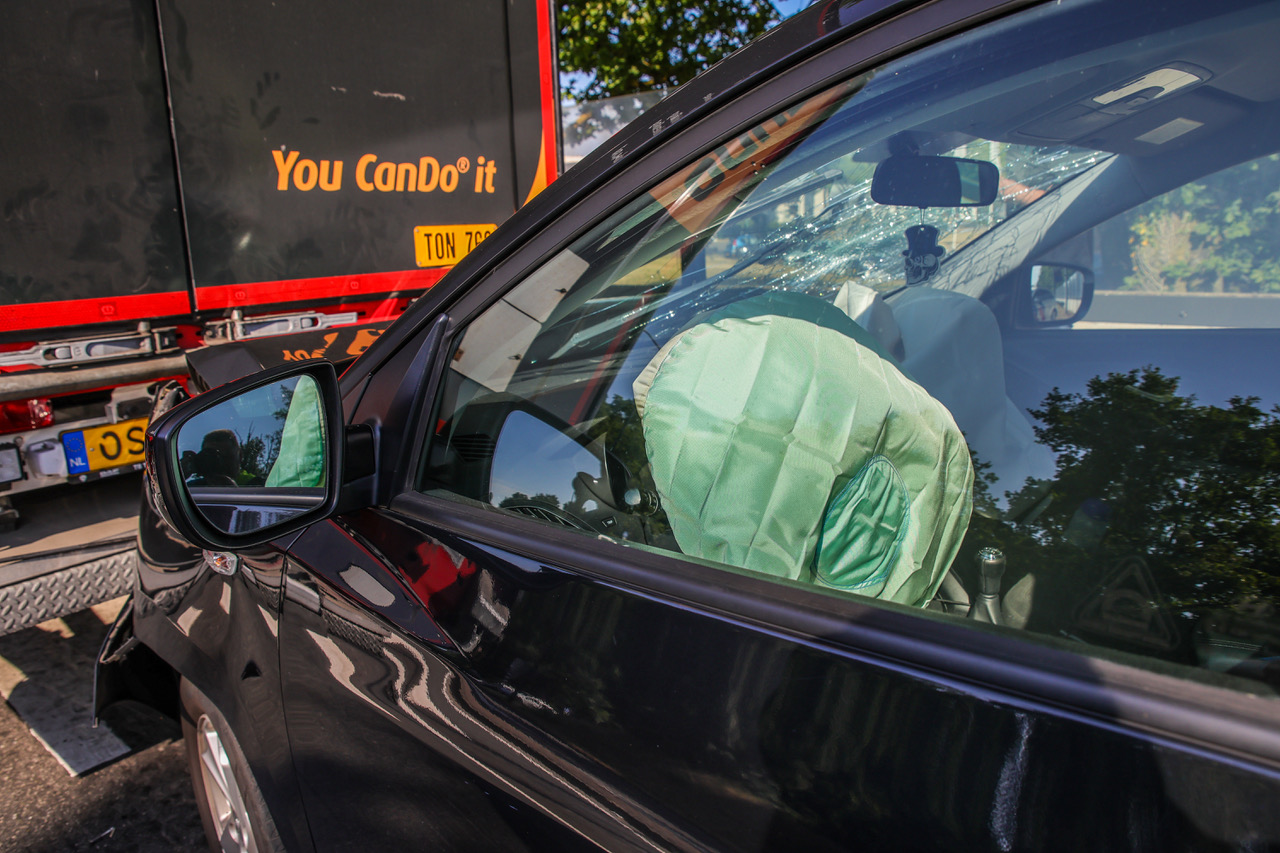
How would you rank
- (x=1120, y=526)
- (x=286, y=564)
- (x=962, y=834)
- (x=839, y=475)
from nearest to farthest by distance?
(x=962, y=834) < (x=1120, y=526) < (x=839, y=475) < (x=286, y=564)

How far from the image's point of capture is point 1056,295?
1147 mm

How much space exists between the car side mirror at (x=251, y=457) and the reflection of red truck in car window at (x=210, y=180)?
664 millimetres

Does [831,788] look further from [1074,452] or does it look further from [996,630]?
[1074,452]

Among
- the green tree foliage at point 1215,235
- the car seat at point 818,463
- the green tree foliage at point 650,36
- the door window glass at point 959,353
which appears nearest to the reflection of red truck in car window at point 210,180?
the door window glass at point 959,353

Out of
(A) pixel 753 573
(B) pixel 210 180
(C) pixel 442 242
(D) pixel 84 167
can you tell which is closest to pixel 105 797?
(D) pixel 84 167

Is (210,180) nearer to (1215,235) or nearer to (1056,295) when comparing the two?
(1056,295)

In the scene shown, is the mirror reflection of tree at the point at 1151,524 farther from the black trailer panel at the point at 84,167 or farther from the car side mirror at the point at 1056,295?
the black trailer panel at the point at 84,167

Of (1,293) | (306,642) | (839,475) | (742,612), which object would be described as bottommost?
(306,642)

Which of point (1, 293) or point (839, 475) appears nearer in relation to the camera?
point (839, 475)

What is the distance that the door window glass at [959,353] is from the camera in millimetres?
830

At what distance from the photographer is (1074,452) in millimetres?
907

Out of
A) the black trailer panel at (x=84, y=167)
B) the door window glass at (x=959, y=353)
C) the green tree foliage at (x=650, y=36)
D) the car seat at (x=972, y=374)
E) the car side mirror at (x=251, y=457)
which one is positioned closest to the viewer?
the door window glass at (x=959, y=353)

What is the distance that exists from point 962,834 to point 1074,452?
44cm

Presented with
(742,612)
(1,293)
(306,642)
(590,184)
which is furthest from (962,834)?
(1,293)
